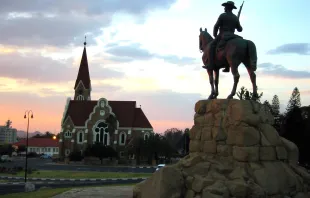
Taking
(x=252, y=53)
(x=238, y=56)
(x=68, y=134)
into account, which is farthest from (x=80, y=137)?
(x=252, y=53)

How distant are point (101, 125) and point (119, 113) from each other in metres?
5.01

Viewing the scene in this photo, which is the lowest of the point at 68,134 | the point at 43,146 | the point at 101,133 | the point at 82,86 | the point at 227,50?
the point at 43,146

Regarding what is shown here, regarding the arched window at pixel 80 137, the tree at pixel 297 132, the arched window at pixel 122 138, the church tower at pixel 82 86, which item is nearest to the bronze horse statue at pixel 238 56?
the tree at pixel 297 132

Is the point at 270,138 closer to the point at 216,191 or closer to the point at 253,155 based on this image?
the point at 253,155

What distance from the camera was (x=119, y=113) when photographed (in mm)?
86562

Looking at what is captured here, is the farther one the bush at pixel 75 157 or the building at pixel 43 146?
the building at pixel 43 146

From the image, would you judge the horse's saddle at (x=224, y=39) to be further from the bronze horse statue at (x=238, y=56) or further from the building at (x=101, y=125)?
the building at (x=101, y=125)

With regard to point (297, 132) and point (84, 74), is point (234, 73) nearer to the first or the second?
point (297, 132)

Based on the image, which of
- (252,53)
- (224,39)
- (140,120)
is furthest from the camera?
(140,120)

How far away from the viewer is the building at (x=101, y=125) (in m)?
83.6

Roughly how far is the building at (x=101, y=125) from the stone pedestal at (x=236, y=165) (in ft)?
229

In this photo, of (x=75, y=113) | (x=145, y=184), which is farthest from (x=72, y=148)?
(x=145, y=184)

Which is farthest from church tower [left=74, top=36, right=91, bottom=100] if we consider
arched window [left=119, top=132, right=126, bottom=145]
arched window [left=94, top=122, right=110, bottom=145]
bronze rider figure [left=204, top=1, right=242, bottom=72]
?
bronze rider figure [left=204, top=1, right=242, bottom=72]

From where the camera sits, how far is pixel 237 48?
1279 centimetres
